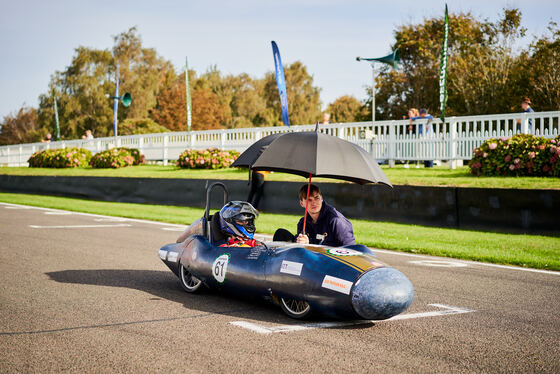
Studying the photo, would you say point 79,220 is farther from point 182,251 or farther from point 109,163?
point 109,163

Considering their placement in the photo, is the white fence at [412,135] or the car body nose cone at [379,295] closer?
the car body nose cone at [379,295]

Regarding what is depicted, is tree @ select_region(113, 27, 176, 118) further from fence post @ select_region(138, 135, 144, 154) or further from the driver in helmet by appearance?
the driver in helmet

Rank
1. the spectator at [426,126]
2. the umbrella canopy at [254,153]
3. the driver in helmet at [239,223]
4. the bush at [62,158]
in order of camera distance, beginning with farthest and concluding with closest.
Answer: the bush at [62,158] < the spectator at [426,126] < the driver in helmet at [239,223] < the umbrella canopy at [254,153]

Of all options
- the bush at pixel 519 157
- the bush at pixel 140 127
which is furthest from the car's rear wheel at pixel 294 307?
the bush at pixel 140 127

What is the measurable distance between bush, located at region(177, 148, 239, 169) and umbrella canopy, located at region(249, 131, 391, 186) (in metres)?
17.8

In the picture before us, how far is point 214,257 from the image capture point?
636cm

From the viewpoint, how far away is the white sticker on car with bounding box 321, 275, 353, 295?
16.8 ft

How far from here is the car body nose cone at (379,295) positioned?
16.6ft

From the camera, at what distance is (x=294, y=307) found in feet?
18.6

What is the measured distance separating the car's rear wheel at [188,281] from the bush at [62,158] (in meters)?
27.0

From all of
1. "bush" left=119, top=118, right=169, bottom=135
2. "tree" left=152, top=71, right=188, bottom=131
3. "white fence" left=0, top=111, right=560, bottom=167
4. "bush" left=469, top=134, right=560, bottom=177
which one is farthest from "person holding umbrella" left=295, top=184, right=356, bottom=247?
"tree" left=152, top=71, right=188, bottom=131

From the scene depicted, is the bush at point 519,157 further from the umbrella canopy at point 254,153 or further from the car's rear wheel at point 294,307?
the car's rear wheel at point 294,307

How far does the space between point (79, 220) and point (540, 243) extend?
10.6 meters

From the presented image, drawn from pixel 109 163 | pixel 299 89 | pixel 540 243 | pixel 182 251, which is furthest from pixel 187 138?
pixel 299 89
